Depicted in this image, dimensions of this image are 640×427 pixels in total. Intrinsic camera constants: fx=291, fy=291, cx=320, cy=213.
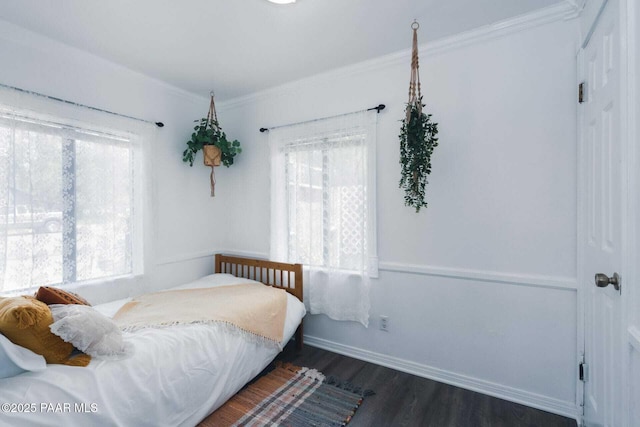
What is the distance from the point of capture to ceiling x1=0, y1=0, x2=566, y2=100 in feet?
5.88

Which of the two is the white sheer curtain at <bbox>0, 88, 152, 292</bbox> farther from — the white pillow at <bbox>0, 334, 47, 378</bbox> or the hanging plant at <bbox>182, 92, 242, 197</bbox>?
the white pillow at <bbox>0, 334, 47, 378</bbox>

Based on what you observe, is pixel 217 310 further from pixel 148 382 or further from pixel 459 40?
pixel 459 40

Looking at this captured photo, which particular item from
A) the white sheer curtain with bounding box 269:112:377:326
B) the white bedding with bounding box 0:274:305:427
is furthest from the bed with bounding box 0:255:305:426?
the white sheer curtain with bounding box 269:112:377:326

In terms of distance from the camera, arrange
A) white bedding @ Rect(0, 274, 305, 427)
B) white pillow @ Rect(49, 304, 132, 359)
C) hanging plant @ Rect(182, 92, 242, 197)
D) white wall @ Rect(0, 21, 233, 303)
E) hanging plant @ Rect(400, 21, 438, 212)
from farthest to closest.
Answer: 1. hanging plant @ Rect(182, 92, 242, 197)
2. white wall @ Rect(0, 21, 233, 303)
3. hanging plant @ Rect(400, 21, 438, 212)
4. white pillow @ Rect(49, 304, 132, 359)
5. white bedding @ Rect(0, 274, 305, 427)

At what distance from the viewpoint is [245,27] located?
200 cm

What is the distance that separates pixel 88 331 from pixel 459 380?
235 cm

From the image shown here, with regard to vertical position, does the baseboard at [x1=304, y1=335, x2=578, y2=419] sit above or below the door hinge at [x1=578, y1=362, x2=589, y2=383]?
below

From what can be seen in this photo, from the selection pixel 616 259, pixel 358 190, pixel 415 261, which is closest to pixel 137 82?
pixel 358 190

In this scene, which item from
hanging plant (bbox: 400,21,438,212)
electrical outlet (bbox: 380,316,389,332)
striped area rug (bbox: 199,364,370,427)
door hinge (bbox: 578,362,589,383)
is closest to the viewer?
door hinge (bbox: 578,362,589,383)

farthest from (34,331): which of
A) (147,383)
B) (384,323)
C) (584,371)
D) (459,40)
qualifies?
(459,40)

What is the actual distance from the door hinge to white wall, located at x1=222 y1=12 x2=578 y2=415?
75mm

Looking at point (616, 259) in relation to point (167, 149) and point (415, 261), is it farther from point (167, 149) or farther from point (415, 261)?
point (167, 149)

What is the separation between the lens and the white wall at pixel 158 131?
2.04m

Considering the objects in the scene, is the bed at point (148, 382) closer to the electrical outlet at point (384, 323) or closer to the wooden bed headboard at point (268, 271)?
the wooden bed headboard at point (268, 271)
